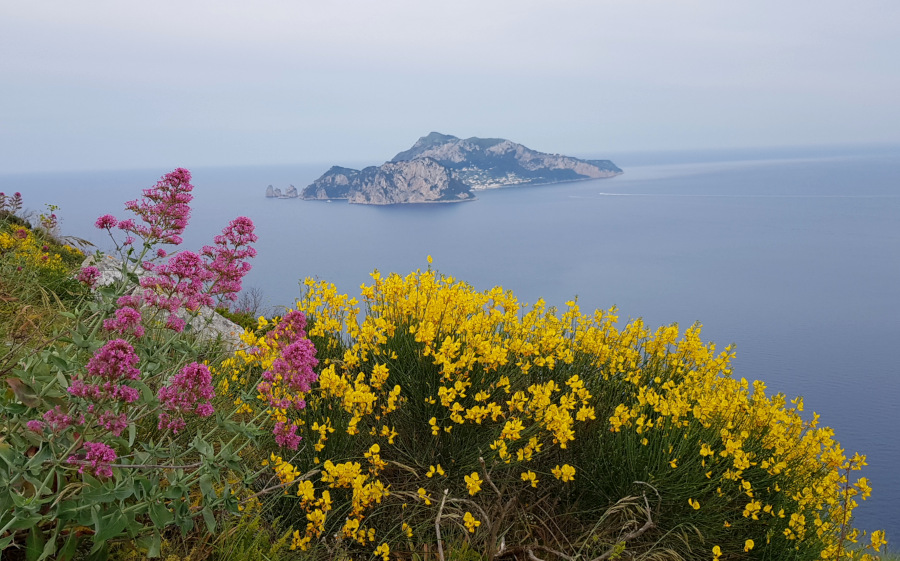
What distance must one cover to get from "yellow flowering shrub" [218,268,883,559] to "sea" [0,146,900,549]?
1449cm

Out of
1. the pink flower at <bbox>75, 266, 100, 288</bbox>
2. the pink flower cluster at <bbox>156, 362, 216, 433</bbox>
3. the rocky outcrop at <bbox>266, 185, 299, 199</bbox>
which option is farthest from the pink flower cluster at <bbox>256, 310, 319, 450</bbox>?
the rocky outcrop at <bbox>266, 185, 299, 199</bbox>

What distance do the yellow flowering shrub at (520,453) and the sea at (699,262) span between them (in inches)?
571

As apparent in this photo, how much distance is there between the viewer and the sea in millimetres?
51094

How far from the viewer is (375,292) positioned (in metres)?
4.88

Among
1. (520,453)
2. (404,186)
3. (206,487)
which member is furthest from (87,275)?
(404,186)

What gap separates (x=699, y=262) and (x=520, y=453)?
92.2 metres

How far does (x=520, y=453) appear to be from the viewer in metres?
3.53

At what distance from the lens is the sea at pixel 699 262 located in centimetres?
5109

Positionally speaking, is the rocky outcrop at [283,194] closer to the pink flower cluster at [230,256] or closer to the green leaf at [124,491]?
the pink flower cluster at [230,256]

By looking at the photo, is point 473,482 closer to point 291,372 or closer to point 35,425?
point 291,372

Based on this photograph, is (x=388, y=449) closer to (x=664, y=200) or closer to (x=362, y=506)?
(x=362, y=506)

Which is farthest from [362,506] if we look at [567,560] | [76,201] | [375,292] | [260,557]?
[76,201]

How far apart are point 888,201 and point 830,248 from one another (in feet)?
221

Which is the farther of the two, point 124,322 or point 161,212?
point 161,212
